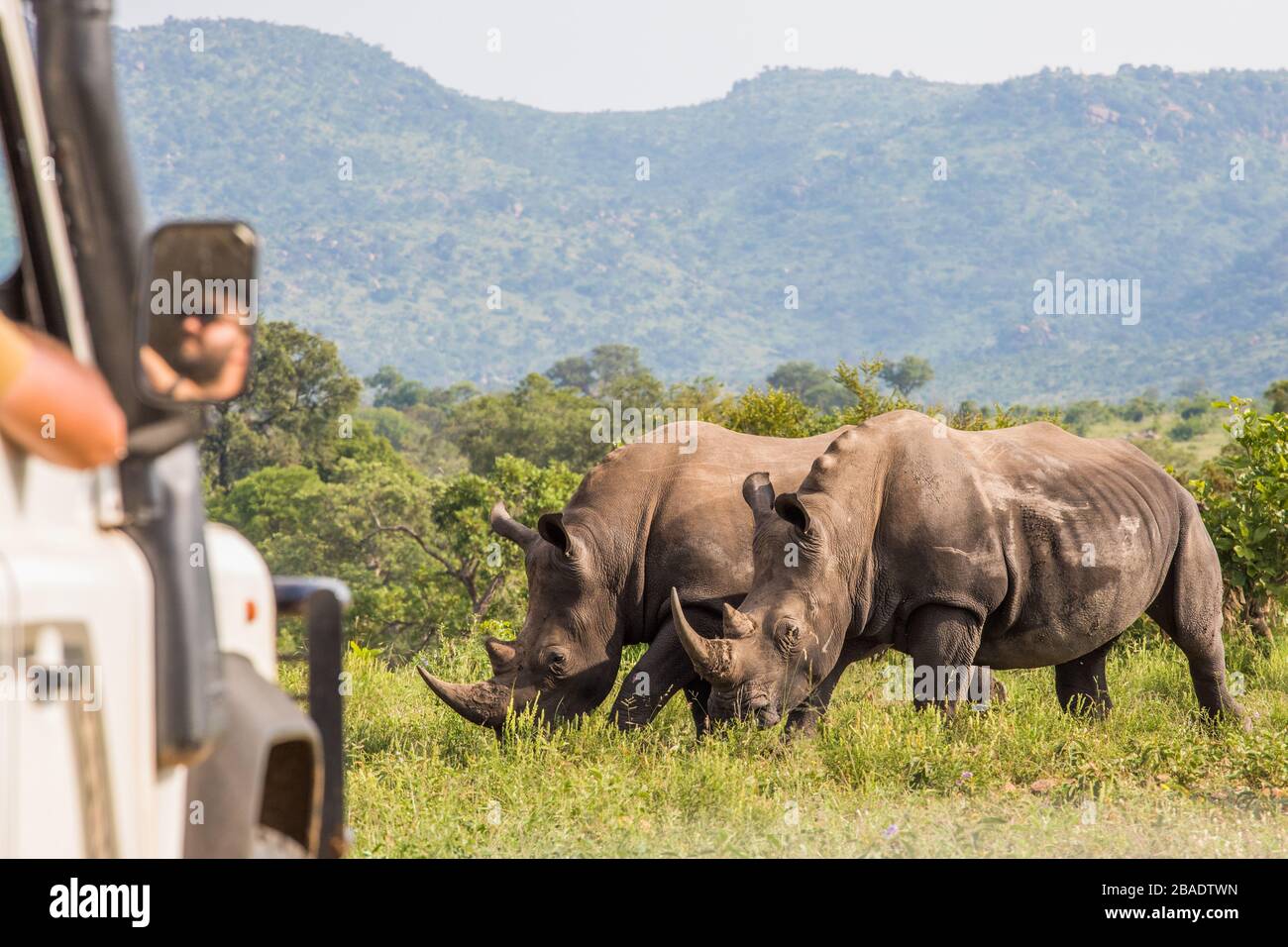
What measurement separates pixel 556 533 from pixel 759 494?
3.68 ft

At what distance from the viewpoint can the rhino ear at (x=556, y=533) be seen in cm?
831

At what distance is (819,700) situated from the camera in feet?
28.7

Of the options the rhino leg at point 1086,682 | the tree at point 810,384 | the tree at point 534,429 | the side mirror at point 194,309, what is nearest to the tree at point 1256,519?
the rhino leg at point 1086,682

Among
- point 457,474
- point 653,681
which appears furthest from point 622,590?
point 457,474

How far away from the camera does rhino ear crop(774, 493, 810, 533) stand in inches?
308

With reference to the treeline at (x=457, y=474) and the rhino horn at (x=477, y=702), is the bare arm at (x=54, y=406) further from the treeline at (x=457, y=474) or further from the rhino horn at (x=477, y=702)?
the treeline at (x=457, y=474)

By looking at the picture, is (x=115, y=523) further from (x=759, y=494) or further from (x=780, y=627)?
(x=759, y=494)

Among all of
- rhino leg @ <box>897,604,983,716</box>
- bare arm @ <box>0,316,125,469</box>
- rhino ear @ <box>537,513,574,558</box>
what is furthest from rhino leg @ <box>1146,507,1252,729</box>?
bare arm @ <box>0,316,125,469</box>

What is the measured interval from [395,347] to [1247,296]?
9213 centimetres

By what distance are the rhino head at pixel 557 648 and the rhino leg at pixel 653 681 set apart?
251mm

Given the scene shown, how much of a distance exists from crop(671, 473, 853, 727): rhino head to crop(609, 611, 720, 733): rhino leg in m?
0.37

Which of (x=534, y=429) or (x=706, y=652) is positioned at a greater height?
(x=706, y=652)

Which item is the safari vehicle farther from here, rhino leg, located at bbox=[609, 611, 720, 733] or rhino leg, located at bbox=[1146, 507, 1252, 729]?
rhino leg, located at bbox=[1146, 507, 1252, 729]

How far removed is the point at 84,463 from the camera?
2.69 m
